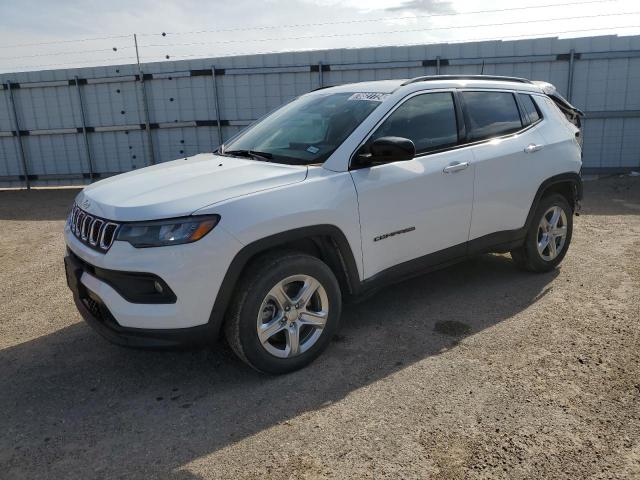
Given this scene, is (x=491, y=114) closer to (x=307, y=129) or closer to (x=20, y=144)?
(x=307, y=129)

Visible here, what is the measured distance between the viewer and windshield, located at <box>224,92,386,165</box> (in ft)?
12.5

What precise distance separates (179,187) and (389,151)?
136 cm

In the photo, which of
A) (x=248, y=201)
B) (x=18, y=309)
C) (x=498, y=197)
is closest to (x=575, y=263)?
(x=498, y=197)

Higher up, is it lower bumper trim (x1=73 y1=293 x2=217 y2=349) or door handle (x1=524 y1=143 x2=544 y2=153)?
door handle (x1=524 y1=143 x2=544 y2=153)

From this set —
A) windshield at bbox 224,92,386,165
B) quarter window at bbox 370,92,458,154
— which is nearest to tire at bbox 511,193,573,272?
quarter window at bbox 370,92,458,154

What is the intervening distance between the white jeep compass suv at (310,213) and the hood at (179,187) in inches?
0.5

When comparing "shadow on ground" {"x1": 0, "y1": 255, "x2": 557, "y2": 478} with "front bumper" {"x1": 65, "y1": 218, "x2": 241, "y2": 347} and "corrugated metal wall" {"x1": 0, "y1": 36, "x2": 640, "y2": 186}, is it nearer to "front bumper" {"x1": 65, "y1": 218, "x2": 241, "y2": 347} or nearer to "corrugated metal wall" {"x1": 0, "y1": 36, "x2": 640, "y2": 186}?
"front bumper" {"x1": 65, "y1": 218, "x2": 241, "y2": 347}

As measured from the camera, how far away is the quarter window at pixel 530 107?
4938mm

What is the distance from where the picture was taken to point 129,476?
261 centimetres

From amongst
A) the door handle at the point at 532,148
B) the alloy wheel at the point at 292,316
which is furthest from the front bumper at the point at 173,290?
the door handle at the point at 532,148

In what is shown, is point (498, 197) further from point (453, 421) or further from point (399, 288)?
point (453, 421)

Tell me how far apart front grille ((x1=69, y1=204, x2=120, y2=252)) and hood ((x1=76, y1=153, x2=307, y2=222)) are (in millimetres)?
46

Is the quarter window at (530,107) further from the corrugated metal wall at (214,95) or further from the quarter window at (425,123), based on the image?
the corrugated metal wall at (214,95)

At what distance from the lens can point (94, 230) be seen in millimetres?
3264
